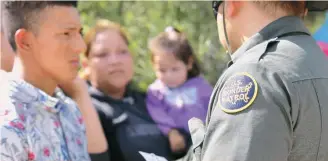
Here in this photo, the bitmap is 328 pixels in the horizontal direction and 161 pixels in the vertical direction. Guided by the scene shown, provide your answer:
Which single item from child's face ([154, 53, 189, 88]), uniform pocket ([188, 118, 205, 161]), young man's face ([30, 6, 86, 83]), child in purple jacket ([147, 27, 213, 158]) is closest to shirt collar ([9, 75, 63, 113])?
young man's face ([30, 6, 86, 83])

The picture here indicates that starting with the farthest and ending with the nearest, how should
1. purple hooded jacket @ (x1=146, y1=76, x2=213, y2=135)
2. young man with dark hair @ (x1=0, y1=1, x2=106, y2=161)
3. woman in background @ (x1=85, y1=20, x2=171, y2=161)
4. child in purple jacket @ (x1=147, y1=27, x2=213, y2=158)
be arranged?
child in purple jacket @ (x1=147, y1=27, x2=213, y2=158), purple hooded jacket @ (x1=146, y1=76, x2=213, y2=135), woman in background @ (x1=85, y1=20, x2=171, y2=161), young man with dark hair @ (x1=0, y1=1, x2=106, y2=161)

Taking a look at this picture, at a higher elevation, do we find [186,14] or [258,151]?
[258,151]

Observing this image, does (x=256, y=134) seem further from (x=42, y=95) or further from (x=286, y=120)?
(x=42, y=95)

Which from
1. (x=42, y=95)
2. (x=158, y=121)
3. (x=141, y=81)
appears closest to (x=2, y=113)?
(x=42, y=95)

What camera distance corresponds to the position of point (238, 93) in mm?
1355

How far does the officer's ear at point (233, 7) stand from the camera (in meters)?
1.59

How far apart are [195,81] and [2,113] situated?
2.10 m

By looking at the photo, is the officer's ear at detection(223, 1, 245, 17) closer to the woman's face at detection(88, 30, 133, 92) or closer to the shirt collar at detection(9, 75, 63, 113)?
the shirt collar at detection(9, 75, 63, 113)

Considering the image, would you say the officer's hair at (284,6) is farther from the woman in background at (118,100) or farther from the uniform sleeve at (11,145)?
the woman in background at (118,100)

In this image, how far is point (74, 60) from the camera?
2.08 meters

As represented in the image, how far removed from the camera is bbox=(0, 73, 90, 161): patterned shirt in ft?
5.52

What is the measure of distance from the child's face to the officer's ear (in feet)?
6.35

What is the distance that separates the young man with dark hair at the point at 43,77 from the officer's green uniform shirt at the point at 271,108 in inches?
24.1

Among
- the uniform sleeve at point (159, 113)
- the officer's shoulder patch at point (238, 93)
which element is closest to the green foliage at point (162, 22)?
the uniform sleeve at point (159, 113)
